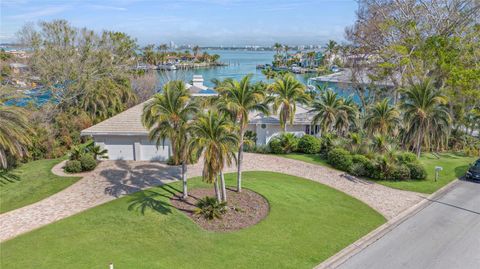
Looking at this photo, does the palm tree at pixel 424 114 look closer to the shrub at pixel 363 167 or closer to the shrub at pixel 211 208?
the shrub at pixel 363 167

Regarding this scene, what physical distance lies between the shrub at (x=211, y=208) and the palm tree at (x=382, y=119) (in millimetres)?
15824

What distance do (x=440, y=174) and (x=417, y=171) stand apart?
2.79 metres

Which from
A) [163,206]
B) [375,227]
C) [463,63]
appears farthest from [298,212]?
[463,63]

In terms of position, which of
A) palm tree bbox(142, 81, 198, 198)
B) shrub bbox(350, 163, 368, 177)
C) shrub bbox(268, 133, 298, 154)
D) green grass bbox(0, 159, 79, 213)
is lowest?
green grass bbox(0, 159, 79, 213)

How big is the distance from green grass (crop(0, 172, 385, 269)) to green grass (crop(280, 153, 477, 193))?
514cm

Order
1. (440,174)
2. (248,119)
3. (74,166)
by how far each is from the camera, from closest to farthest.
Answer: (248,119) → (74,166) → (440,174)

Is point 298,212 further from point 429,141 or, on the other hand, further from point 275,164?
point 429,141

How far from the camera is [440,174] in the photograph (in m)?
25.7

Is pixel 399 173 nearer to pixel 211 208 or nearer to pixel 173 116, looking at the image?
pixel 211 208

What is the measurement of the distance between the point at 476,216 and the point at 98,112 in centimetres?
3635

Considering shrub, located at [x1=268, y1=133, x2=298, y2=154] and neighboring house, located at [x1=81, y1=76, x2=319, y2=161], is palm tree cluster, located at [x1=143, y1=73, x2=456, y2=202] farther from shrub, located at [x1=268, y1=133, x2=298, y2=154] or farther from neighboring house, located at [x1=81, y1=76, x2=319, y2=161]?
neighboring house, located at [x1=81, y1=76, x2=319, y2=161]

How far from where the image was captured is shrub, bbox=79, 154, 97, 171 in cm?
2528

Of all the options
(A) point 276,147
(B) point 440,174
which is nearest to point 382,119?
(B) point 440,174

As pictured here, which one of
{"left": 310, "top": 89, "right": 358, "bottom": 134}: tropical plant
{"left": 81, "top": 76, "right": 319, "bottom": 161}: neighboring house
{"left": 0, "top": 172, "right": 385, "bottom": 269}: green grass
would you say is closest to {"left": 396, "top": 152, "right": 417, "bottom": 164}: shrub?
{"left": 310, "top": 89, "right": 358, "bottom": 134}: tropical plant
